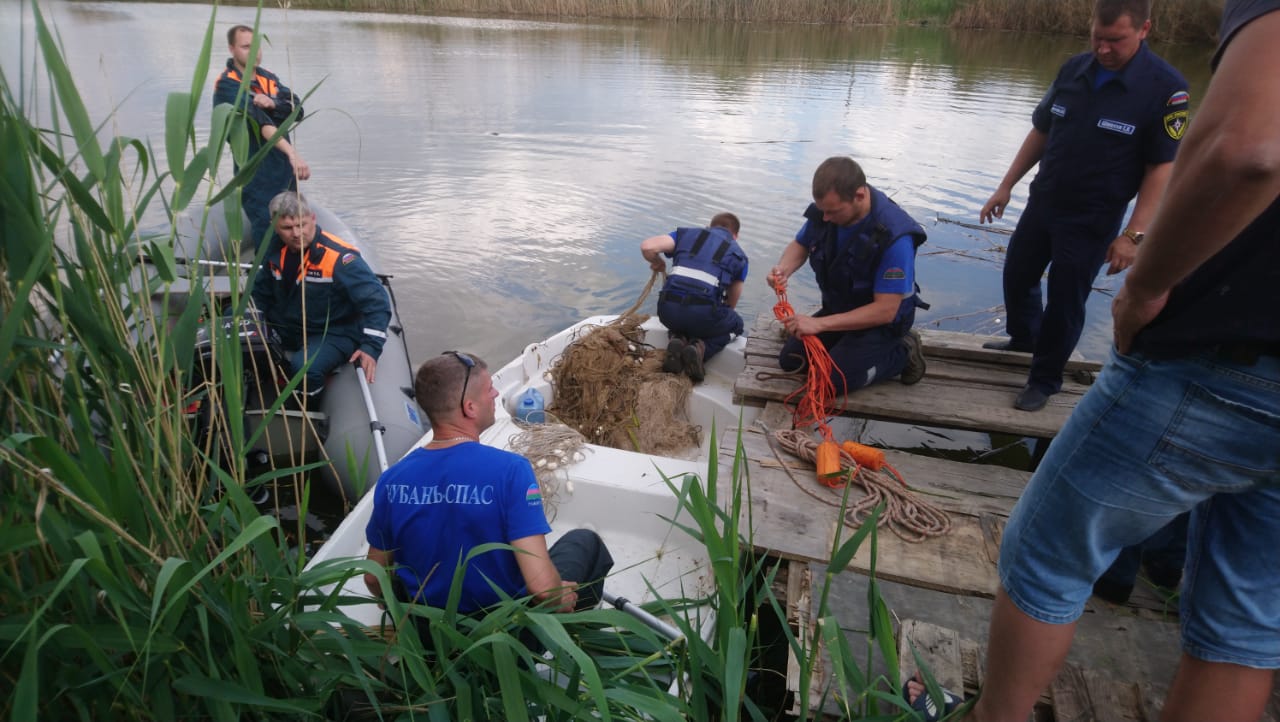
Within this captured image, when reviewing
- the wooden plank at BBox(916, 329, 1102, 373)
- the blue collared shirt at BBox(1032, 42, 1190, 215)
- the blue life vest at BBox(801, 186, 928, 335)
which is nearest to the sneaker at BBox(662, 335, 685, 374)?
the blue life vest at BBox(801, 186, 928, 335)

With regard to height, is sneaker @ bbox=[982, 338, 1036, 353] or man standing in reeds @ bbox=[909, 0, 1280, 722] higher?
man standing in reeds @ bbox=[909, 0, 1280, 722]

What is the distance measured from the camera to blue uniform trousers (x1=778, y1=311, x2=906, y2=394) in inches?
123

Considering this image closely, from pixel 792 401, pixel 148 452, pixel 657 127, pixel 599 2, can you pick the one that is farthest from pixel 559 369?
pixel 599 2

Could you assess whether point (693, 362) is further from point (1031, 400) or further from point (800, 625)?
point (800, 625)

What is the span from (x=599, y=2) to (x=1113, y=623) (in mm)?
23627

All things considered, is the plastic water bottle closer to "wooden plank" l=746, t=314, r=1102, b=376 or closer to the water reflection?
"wooden plank" l=746, t=314, r=1102, b=376

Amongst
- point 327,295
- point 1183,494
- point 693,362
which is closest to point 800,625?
point 1183,494

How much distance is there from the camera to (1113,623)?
6.34ft

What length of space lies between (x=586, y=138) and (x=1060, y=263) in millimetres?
8731

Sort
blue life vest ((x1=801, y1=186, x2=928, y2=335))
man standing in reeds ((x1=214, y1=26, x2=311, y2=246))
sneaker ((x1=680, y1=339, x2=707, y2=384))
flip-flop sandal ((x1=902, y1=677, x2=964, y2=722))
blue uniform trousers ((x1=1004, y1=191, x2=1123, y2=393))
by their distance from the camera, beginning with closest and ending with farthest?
1. flip-flop sandal ((x1=902, y1=677, x2=964, y2=722))
2. blue uniform trousers ((x1=1004, y1=191, x2=1123, y2=393))
3. blue life vest ((x1=801, y1=186, x2=928, y2=335))
4. sneaker ((x1=680, y1=339, x2=707, y2=384))
5. man standing in reeds ((x1=214, y1=26, x2=311, y2=246))

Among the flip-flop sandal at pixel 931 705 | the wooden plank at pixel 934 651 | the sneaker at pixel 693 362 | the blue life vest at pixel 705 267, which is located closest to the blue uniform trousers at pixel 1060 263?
the blue life vest at pixel 705 267

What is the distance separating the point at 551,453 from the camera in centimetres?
284

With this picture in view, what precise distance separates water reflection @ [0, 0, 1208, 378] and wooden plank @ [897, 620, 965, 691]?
1.96 meters

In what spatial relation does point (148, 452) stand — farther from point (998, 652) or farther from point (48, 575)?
point (998, 652)
